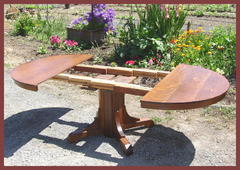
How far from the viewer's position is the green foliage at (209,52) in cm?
481

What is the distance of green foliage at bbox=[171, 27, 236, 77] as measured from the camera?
15.8ft

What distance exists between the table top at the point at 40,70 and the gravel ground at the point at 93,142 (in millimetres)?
709

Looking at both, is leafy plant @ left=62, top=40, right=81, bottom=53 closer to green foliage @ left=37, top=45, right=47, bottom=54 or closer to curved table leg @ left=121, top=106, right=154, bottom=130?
green foliage @ left=37, top=45, right=47, bottom=54

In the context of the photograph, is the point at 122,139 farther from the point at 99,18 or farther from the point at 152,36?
the point at 99,18

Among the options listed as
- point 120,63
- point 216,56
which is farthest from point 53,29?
point 216,56

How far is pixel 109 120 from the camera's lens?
11.6 feet

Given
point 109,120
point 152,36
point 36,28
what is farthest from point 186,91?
point 36,28

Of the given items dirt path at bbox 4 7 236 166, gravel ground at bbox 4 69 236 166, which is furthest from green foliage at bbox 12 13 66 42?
gravel ground at bbox 4 69 236 166

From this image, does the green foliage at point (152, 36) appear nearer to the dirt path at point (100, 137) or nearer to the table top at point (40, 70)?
the dirt path at point (100, 137)

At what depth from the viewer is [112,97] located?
→ 342 cm

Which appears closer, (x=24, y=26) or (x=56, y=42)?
(x=56, y=42)

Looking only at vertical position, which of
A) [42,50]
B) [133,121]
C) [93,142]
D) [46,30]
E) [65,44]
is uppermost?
[46,30]

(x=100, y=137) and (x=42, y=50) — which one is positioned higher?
(x=42, y=50)

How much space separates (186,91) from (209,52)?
2.40m
